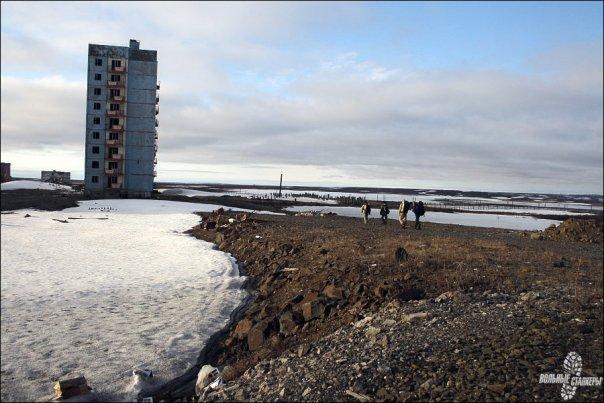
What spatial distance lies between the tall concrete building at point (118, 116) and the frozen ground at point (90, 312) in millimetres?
49054

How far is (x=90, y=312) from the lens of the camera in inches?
411

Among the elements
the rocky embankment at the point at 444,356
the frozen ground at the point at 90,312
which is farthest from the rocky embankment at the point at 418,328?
the frozen ground at the point at 90,312

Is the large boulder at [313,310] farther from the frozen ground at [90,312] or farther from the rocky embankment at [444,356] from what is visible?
the frozen ground at [90,312]

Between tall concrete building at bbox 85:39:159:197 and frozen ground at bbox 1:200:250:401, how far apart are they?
4905 centimetres

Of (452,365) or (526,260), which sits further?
(526,260)

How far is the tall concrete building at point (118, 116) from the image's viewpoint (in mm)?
59719

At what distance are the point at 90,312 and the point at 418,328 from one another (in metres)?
7.77

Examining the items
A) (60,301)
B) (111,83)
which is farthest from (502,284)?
(111,83)

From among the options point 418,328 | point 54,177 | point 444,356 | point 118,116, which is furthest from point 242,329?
point 54,177

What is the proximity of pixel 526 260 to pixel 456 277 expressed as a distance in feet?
11.0

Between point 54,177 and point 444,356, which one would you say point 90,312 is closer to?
point 444,356

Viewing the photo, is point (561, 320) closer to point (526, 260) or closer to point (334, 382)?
point (334, 382)

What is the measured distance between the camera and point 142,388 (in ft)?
29.1

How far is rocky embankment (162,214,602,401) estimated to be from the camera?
6.77 m
